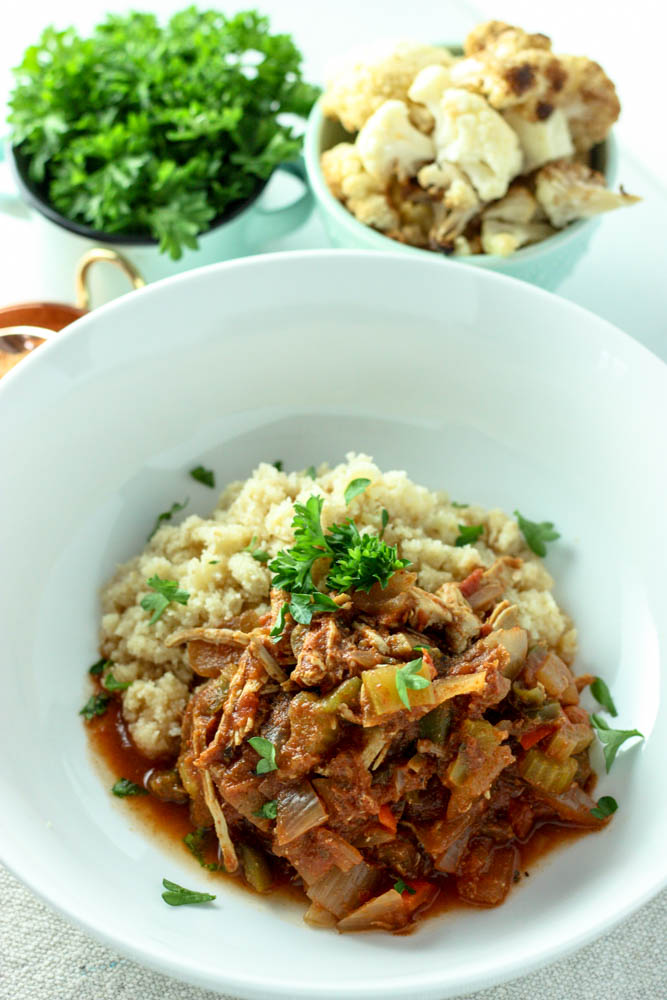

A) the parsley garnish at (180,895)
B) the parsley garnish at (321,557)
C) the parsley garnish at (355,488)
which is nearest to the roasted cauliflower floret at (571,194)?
the parsley garnish at (355,488)

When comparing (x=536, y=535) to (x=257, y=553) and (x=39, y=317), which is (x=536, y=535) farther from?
(x=39, y=317)

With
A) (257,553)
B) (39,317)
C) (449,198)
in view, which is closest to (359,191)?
(449,198)

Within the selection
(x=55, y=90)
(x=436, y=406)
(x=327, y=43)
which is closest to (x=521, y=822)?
(x=436, y=406)

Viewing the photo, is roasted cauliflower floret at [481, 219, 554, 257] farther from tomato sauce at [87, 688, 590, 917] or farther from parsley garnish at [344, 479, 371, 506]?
tomato sauce at [87, 688, 590, 917]

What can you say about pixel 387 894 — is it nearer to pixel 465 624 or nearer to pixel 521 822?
pixel 521 822

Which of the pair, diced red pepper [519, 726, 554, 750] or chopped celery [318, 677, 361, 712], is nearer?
chopped celery [318, 677, 361, 712]

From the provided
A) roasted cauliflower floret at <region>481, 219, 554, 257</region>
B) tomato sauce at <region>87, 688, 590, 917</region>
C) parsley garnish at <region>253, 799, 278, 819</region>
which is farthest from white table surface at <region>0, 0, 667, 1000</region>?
roasted cauliflower floret at <region>481, 219, 554, 257</region>

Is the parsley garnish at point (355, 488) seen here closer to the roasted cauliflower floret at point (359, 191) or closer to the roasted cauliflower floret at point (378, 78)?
the roasted cauliflower floret at point (359, 191)
